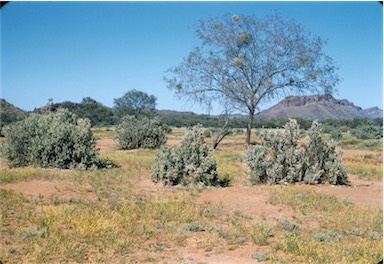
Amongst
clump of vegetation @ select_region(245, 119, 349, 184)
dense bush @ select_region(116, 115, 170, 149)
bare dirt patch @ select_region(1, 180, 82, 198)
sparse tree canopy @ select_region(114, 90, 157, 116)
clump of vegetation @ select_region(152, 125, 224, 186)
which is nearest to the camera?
bare dirt patch @ select_region(1, 180, 82, 198)

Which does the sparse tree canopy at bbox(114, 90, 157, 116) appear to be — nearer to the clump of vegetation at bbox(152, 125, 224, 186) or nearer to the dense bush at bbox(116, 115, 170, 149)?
the dense bush at bbox(116, 115, 170, 149)

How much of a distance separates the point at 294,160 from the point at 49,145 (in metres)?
8.33

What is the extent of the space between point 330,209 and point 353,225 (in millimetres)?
1194

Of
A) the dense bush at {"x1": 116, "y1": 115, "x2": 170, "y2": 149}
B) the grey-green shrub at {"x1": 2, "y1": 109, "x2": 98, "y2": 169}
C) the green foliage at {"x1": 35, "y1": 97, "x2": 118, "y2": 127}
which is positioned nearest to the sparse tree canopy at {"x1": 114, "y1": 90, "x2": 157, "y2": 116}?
the green foliage at {"x1": 35, "y1": 97, "x2": 118, "y2": 127}

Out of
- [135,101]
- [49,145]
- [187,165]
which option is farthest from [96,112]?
[187,165]

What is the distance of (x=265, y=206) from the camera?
934 cm

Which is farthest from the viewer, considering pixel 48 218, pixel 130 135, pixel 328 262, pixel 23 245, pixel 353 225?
pixel 130 135

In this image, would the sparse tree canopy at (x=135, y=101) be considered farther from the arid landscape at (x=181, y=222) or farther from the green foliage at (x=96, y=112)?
the arid landscape at (x=181, y=222)

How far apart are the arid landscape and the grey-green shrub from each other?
87.7 inches

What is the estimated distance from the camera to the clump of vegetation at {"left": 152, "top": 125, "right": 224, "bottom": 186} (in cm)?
1199

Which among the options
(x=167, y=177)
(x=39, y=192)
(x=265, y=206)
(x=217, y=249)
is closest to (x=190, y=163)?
(x=167, y=177)

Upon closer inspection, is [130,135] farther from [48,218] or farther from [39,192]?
[48,218]

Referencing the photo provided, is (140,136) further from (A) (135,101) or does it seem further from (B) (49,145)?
(A) (135,101)

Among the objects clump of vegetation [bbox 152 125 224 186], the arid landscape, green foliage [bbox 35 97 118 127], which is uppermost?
green foliage [bbox 35 97 118 127]
